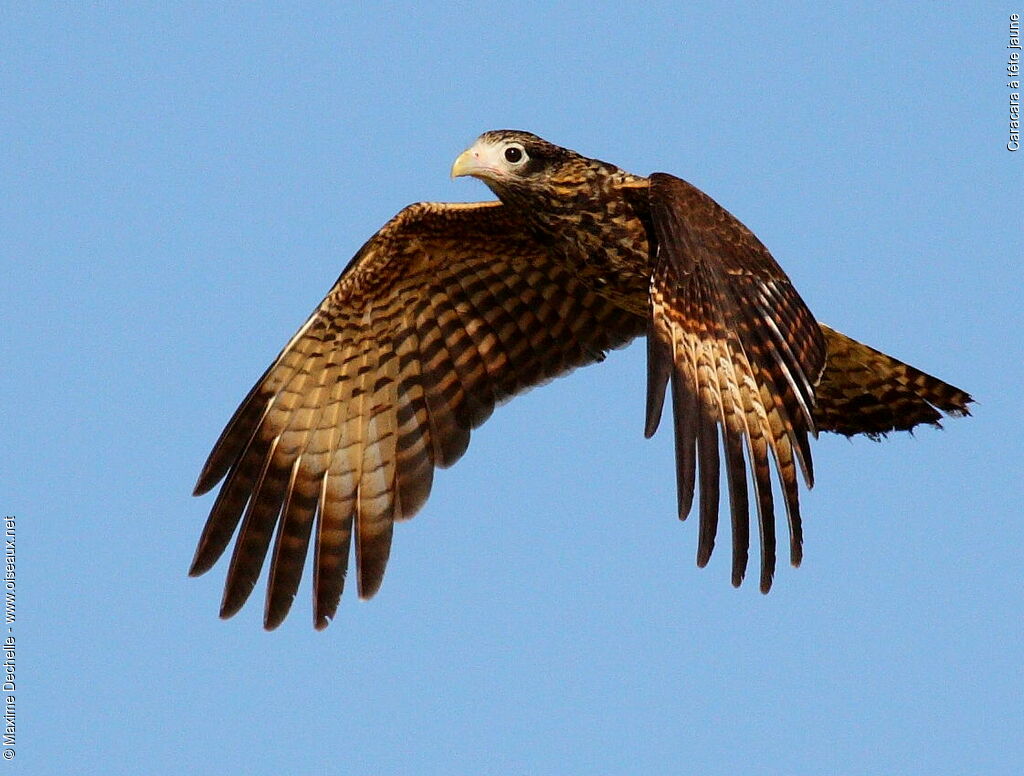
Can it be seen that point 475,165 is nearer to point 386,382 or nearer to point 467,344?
point 467,344

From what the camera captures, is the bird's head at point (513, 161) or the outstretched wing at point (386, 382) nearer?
the bird's head at point (513, 161)

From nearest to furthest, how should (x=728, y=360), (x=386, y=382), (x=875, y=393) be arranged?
(x=728, y=360) < (x=875, y=393) < (x=386, y=382)

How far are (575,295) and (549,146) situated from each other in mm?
1308

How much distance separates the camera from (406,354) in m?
12.0

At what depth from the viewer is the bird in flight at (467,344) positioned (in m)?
9.93

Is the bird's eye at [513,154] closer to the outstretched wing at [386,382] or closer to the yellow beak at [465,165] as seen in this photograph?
the yellow beak at [465,165]

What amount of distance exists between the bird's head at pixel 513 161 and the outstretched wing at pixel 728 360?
2.99 feet

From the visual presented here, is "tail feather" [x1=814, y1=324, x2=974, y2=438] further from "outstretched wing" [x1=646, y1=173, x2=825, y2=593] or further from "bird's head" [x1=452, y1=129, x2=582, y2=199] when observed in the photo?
"bird's head" [x1=452, y1=129, x2=582, y2=199]

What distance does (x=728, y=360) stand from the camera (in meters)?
9.41

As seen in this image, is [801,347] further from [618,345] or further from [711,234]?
[618,345]

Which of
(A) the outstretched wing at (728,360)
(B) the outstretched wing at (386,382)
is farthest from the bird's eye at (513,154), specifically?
(A) the outstretched wing at (728,360)

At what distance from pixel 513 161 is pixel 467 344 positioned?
153cm

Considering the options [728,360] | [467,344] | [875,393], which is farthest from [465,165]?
[875,393]

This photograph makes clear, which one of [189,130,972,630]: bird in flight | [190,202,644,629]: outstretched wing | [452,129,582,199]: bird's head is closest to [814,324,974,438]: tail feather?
[189,130,972,630]: bird in flight
